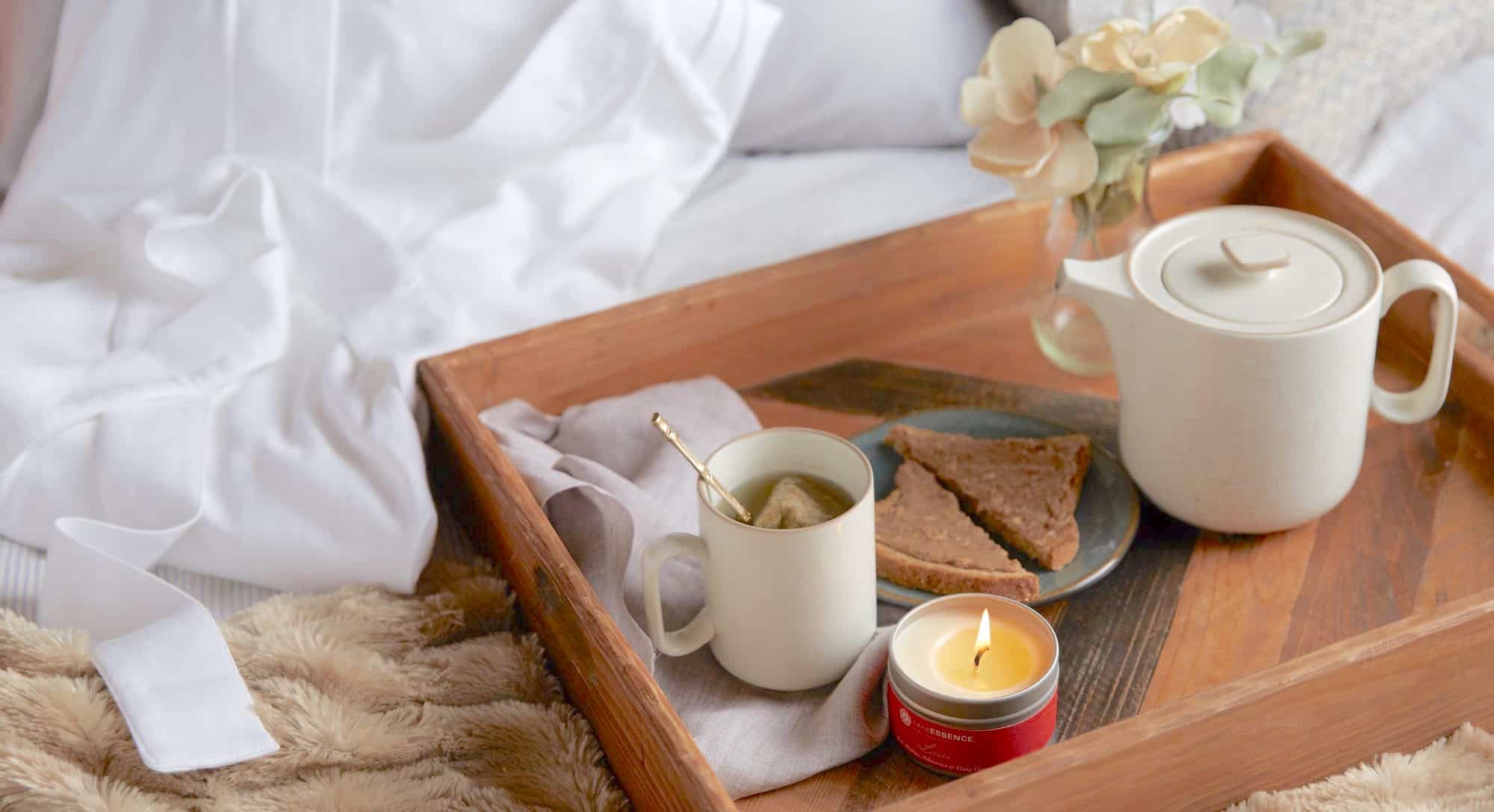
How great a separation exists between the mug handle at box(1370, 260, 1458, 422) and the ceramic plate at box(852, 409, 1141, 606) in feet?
0.49

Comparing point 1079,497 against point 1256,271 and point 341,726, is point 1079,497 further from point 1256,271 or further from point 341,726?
point 341,726

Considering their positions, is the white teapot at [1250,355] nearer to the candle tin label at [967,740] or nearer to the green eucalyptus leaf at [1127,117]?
the green eucalyptus leaf at [1127,117]

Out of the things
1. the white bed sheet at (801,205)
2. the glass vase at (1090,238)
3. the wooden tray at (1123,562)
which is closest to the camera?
the wooden tray at (1123,562)

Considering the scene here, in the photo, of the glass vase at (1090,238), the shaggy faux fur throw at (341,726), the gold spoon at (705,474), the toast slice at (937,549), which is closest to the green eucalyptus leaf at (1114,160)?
the glass vase at (1090,238)

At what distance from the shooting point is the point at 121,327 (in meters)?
0.87

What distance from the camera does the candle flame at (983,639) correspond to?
0.62 m

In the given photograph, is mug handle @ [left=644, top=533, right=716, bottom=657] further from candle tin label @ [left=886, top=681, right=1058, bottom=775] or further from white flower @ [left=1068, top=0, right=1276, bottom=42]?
white flower @ [left=1068, top=0, right=1276, bottom=42]

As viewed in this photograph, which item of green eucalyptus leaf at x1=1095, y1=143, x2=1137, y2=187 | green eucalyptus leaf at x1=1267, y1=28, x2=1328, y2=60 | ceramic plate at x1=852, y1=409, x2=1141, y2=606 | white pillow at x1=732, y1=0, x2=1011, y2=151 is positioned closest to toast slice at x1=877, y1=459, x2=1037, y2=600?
ceramic plate at x1=852, y1=409, x2=1141, y2=606

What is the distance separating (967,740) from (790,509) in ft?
0.43

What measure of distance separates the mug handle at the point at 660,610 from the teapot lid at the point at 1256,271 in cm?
27

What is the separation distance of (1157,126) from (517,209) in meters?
0.46

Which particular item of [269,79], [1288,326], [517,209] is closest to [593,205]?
[517,209]

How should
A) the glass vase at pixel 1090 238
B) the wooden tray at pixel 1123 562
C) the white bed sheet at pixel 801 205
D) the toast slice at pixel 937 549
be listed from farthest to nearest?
the white bed sheet at pixel 801 205 < the glass vase at pixel 1090 238 < the toast slice at pixel 937 549 < the wooden tray at pixel 1123 562

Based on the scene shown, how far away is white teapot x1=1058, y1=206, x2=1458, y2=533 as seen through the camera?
2.20 ft
